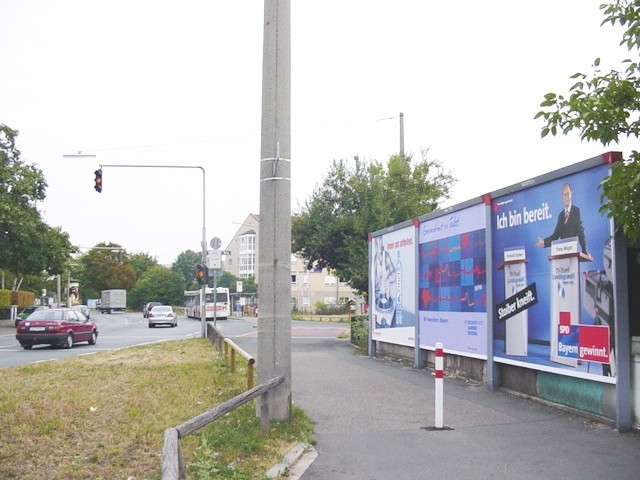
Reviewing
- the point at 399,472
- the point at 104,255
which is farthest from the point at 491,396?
the point at 104,255

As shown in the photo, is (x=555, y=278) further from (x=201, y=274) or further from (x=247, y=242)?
(x=247, y=242)

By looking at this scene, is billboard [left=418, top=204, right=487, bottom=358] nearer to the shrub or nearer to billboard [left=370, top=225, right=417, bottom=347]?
billboard [left=370, top=225, right=417, bottom=347]

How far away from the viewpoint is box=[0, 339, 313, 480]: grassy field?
24.0 ft

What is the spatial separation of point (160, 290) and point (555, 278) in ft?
365

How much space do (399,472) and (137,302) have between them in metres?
119

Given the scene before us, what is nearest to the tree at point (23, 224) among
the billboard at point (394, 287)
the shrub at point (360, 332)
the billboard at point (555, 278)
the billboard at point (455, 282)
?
the shrub at point (360, 332)

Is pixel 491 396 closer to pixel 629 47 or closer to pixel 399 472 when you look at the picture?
pixel 399 472

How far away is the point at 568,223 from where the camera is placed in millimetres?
10281

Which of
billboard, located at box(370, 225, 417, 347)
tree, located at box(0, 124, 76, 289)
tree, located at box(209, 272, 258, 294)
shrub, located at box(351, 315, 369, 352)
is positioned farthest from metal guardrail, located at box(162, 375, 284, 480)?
tree, located at box(209, 272, 258, 294)

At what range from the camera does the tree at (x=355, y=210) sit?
2788 centimetres

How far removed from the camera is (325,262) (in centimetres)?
3038

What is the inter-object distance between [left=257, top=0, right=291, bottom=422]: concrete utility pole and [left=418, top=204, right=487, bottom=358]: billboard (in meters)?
5.22

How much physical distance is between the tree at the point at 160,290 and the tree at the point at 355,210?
90.9 metres

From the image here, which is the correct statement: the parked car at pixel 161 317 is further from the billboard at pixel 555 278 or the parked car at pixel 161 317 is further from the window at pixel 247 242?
the window at pixel 247 242
